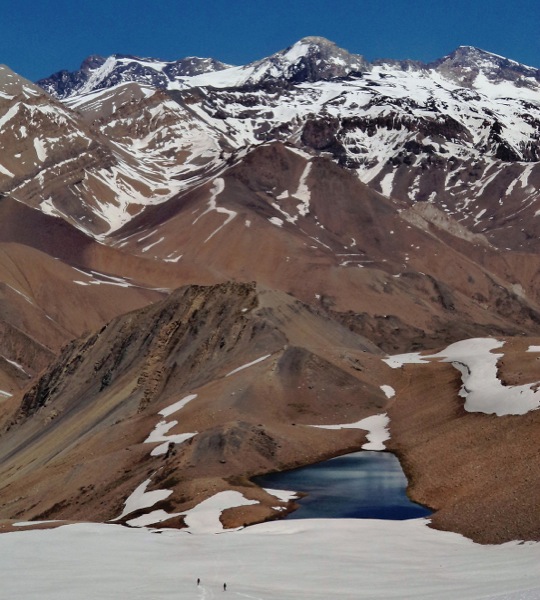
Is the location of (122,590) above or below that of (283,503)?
below

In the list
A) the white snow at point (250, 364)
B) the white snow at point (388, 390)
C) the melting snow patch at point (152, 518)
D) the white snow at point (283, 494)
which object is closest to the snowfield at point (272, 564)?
the melting snow patch at point (152, 518)

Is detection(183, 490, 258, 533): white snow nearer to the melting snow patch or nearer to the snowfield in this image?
the melting snow patch

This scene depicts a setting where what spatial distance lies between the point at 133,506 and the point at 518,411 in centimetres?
2214

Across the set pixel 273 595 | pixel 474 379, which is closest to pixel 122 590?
pixel 273 595

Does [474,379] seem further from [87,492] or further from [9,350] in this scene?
[9,350]

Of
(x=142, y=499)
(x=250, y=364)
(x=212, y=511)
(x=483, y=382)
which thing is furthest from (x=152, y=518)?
(x=250, y=364)

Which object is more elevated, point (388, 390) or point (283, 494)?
point (388, 390)

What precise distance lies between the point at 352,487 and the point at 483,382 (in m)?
20.3

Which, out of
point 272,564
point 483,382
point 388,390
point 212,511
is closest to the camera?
point 272,564

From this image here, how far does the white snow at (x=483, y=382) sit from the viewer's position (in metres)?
66.4

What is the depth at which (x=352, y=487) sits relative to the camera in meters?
60.3

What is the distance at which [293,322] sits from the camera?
102500 millimetres

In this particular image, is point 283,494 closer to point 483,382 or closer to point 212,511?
point 212,511

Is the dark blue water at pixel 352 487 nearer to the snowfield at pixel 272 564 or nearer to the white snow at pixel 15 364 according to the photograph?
the snowfield at pixel 272 564
